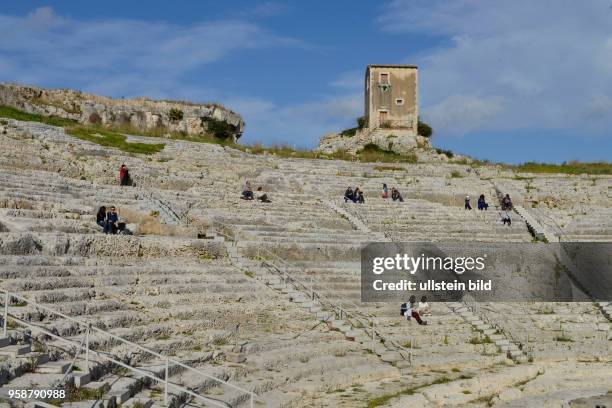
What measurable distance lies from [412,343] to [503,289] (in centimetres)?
619

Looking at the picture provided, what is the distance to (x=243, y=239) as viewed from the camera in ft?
66.7

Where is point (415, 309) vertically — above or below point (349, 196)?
below

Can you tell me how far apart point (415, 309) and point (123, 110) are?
34553 mm

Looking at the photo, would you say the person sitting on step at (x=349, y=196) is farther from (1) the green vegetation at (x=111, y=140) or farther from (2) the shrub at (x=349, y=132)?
(2) the shrub at (x=349, y=132)

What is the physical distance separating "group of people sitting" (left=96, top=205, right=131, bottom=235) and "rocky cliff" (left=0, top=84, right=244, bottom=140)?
2521 cm

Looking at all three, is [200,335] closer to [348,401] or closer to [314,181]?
[348,401]

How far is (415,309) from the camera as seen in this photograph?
17.6m

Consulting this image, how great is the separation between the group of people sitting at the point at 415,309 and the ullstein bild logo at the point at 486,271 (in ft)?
3.68

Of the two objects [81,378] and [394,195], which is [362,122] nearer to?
[394,195]

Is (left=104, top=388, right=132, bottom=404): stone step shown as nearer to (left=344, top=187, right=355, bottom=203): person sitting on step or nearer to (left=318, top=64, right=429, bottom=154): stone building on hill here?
(left=344, top=187, right=355, bottom=203): person sitting on step

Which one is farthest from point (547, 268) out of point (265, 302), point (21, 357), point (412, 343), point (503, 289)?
point (21, 357)

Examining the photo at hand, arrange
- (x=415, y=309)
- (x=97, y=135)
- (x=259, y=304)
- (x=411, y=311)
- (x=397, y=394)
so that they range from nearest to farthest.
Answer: (x=397, y=394)
(x=259, y=304)
(x=411, y=311)
(x=415, y=309)
(x=97, y=135)

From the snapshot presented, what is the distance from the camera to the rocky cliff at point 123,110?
4372cm

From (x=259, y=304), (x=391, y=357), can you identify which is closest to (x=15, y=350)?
(x=259, y=304)
